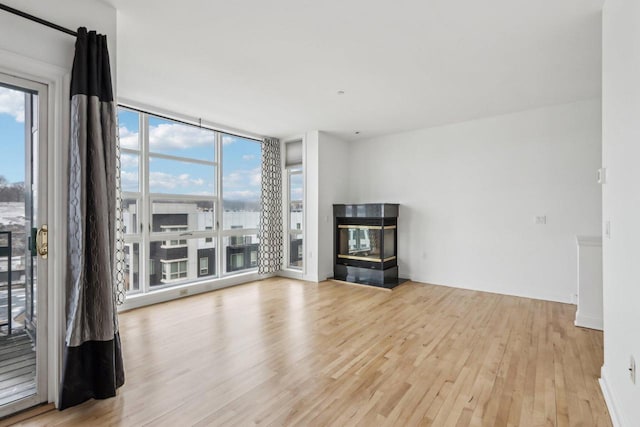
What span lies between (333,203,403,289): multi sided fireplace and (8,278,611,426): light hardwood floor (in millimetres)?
1205

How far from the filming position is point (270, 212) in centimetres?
573

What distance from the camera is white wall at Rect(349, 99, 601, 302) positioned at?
4.09 metres

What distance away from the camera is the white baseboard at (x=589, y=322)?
321 cm

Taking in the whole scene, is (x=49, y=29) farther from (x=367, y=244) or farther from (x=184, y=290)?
(x=367, y=244)

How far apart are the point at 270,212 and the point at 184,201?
1552 mm

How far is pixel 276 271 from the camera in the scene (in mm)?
6000

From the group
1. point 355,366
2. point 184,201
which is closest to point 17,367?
point 355,366

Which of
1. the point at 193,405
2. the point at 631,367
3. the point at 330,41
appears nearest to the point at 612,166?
the point at 631,367

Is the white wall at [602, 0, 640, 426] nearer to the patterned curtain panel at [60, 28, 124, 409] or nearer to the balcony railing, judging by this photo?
the patterned curtain panel at [60, 28, 124, 409]

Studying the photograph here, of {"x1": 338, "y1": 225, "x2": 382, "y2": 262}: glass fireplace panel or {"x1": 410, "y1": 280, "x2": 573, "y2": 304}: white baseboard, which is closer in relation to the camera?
{"x1": 410, "y1": 280, "x2": 573, "y2": 304}: white baseboard

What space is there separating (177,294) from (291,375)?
9.23 ft

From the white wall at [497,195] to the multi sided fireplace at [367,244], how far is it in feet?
1.04

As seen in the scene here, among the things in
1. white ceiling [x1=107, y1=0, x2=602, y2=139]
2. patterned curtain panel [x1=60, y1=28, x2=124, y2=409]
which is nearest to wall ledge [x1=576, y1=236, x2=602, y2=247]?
white ceiling [x1=107, y1=0, x2=602, y2=139]

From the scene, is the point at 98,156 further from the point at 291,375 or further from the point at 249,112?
the point at 249,112
